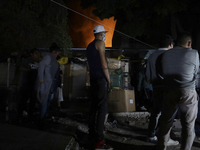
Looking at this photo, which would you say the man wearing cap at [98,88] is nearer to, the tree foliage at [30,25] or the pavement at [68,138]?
the pavement at [68,138]

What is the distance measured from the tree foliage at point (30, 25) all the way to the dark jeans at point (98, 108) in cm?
637

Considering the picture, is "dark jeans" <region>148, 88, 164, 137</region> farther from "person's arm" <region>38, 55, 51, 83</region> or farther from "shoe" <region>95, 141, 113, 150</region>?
"person's arm" <region>38, 55, 51, 83</region>

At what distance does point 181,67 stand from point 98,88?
1398 mm

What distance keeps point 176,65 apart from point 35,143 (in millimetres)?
2518

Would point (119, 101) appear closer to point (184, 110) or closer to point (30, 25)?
point (184, 110)

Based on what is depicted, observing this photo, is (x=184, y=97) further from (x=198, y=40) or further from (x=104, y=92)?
(x=198, y=40)

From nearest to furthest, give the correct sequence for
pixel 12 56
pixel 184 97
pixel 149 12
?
pixel 184 97
pixel 12 56
pixel 149 12

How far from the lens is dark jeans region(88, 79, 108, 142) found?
3766 millimetres

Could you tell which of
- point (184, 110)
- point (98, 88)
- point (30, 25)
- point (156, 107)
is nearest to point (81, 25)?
point (30, 25)

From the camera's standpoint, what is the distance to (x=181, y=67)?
3.16m

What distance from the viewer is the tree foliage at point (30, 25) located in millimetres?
8977

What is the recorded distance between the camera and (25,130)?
14.7 feet

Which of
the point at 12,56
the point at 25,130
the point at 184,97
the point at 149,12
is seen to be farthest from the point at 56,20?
the point at 184,97

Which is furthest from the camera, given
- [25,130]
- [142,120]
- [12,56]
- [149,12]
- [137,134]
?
[149,12]
